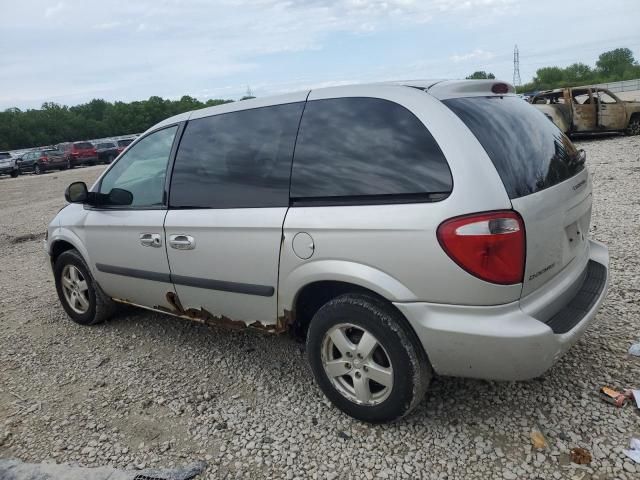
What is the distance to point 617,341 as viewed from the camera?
10.8 feet

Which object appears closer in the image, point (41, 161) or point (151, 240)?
point (151, 240)

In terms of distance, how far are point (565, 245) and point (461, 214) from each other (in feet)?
2.41

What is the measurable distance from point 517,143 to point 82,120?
85890 mm

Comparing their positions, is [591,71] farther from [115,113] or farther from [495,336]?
[495,336]

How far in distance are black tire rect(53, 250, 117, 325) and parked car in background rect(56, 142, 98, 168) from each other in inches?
1148

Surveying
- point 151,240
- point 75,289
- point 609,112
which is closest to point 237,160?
point 151,240

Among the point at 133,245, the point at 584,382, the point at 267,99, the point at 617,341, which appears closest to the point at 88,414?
the point at 133,245

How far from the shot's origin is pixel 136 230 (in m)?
3.56

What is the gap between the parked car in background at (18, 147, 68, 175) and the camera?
2938 centimetres

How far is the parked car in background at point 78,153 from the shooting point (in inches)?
1200

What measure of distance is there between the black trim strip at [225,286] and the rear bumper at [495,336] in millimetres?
865

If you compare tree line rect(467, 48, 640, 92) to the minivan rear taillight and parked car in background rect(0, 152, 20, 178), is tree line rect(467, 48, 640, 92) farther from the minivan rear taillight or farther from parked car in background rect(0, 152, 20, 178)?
the minivan rear taillight

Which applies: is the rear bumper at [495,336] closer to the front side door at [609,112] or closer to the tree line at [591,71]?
the front side door at [609,112]

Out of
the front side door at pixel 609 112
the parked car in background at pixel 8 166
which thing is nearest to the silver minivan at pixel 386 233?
the front side door at pixel 609 112
